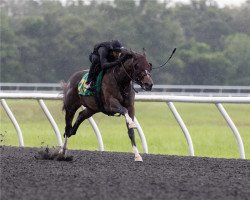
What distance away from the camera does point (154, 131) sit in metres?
20.4

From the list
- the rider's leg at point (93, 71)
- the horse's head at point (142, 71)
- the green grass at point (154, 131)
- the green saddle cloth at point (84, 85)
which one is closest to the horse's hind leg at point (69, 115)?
the green saddle cloth at point (84, 85)

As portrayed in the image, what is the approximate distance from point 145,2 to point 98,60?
140 ft

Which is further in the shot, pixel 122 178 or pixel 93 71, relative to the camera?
pixel 93 71

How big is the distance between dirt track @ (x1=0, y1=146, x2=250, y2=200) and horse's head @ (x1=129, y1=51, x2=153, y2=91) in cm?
80

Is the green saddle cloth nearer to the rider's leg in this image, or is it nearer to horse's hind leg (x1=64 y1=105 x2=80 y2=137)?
the rider's leg

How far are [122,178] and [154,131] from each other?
12078 mm

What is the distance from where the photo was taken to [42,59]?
47031 millimetres

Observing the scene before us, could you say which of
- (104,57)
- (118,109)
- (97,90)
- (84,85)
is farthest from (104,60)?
(118,109)

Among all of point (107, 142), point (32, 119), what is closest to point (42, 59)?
point (32, 119)

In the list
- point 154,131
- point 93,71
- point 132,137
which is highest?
point 93,71

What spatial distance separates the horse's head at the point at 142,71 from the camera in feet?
33.1

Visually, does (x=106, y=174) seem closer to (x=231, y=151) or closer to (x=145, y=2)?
(x=231, y=151)

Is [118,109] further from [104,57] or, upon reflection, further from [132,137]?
[104,57]

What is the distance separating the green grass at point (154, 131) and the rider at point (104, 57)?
2439mm
